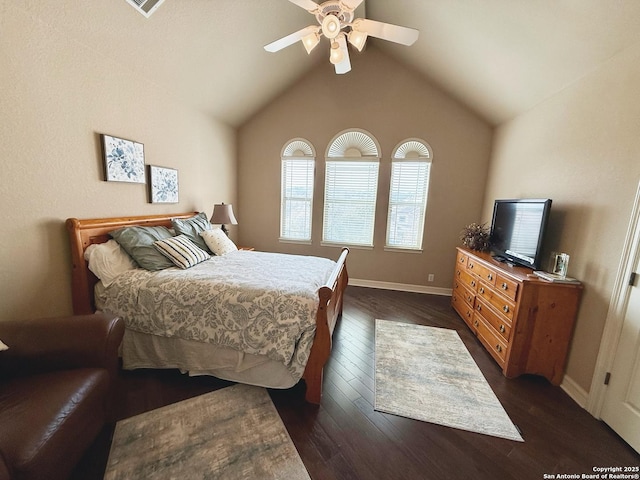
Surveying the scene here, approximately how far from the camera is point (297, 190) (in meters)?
4.38

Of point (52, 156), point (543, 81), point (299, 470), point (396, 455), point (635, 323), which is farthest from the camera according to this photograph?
point (543, 81)

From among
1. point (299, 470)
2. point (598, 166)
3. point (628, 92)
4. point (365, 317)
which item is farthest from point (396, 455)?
point (628, 92)

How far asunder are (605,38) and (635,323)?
6.56ft

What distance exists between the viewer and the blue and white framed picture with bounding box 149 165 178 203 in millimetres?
2758

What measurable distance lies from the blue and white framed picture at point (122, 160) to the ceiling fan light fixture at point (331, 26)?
205 cm

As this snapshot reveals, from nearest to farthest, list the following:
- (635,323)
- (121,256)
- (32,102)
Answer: (635,323)
(32,102)
(121,256)

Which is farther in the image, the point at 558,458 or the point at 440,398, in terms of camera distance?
the point at 440,398

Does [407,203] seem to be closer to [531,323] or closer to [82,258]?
[531,323]

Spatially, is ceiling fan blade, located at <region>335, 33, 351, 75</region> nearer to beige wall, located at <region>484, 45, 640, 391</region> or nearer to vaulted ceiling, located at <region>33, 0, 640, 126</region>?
vaulted ceiling, located at <region>33, 0, 640, 126</region>

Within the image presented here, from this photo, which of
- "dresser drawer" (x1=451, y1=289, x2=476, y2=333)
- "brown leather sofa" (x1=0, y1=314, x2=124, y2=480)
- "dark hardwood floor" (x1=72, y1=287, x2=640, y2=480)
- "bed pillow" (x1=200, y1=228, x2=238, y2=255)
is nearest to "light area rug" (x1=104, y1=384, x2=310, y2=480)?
"dark hardwood floor" (x1=72, y1=287, x2=640, y2=480)

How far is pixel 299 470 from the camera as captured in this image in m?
1.31

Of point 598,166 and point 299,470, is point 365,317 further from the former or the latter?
point 598,166

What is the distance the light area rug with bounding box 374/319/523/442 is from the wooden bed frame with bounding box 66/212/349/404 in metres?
0.51

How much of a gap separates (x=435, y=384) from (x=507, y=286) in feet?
3.53
